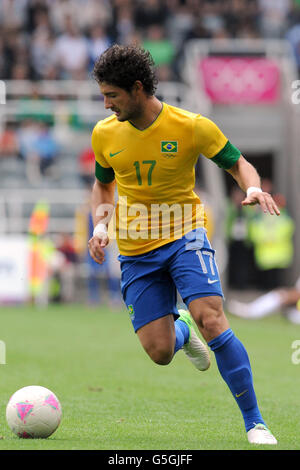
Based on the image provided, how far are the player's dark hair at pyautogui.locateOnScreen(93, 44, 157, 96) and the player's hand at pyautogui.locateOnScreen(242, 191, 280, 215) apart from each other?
0.99 m

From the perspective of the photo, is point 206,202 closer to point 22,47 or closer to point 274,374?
point 22,47

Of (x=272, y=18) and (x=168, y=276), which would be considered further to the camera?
(x=272, y=18)

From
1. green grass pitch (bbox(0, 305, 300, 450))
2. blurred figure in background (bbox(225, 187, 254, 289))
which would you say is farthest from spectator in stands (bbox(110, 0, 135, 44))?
green grass pitch (bbox(0, 305, 300, 450))

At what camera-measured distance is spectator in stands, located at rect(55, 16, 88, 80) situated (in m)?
20.4

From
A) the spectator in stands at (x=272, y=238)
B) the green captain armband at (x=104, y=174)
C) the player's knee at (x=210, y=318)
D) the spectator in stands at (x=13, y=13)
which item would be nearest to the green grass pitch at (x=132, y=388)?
the player's knee at (x=210, y=318)

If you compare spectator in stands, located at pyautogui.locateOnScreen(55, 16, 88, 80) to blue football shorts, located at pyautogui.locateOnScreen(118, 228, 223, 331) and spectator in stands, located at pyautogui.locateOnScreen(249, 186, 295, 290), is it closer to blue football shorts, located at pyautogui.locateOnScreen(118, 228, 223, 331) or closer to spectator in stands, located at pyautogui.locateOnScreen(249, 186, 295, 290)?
spectator in stands, located at pyautogui.locateOnScreen(249, 186, 295, 290)

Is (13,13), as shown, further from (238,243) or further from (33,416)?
(33,416)

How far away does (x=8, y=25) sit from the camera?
2134 cm

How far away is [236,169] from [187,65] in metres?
15.1

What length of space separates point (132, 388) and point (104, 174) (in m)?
2.58

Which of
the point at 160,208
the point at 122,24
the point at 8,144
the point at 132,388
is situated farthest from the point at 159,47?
the point at 160,208

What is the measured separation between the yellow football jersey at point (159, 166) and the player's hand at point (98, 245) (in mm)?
232

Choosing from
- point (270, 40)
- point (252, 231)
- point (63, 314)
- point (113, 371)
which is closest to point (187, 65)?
point (270, 40)

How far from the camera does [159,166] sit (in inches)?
231
